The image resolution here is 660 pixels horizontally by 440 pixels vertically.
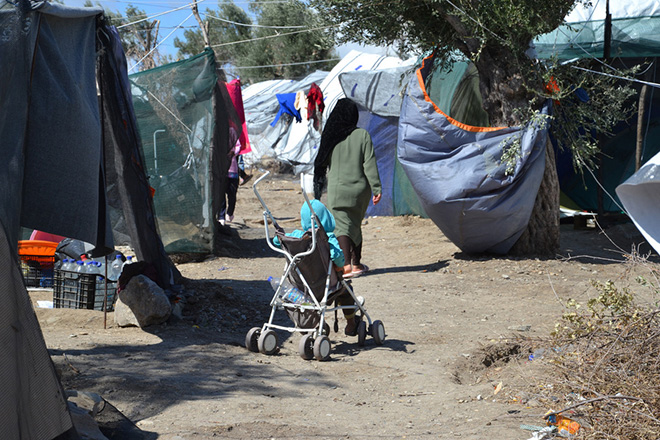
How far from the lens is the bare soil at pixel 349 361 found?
386cm

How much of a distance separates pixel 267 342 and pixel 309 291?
516 millimetres

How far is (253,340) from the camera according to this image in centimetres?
551

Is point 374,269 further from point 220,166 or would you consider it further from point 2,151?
point 2,151

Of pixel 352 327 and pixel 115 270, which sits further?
pixel 115 270

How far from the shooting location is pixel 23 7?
4.33 meters

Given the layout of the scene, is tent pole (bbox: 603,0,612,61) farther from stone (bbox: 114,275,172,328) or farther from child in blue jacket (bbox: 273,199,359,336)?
stone (bbox: 114,275,172,328)

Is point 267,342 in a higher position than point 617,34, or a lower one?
lower

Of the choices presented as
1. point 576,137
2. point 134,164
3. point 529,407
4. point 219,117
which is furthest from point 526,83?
point 529,407

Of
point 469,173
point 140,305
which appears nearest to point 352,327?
point 140,305

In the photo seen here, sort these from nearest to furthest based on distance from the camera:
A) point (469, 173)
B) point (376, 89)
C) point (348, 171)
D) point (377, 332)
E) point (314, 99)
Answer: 1. point (377, 332)
2. point (348, 171)
3. point (469, 173)
4. point (376, 89)
5. point (314, 99)

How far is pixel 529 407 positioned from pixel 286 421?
1.37m

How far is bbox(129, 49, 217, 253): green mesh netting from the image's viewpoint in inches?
365

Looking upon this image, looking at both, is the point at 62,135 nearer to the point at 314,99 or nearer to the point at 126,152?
the point at 126,152

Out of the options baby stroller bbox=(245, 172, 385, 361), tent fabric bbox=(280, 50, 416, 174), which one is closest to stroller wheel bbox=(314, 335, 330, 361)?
baby stroller bbox=(245, 172, 385, 361)
